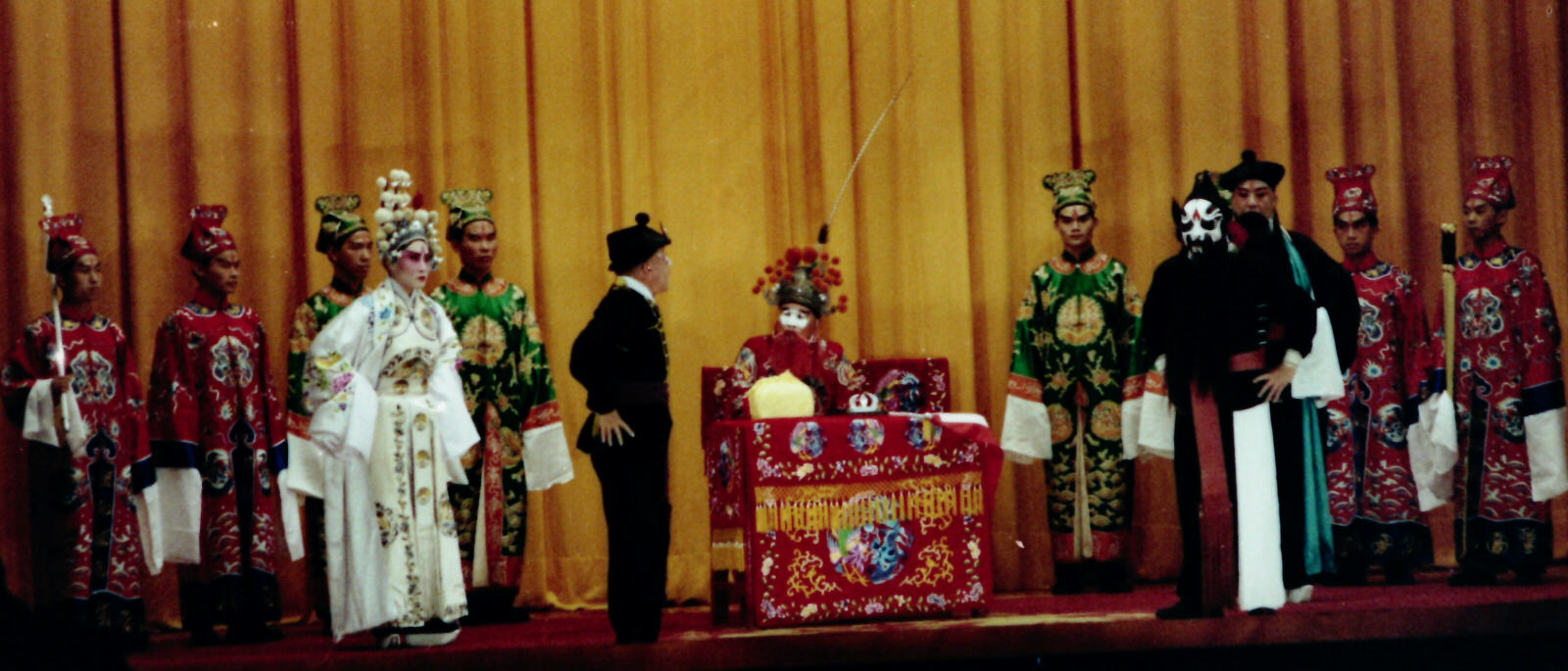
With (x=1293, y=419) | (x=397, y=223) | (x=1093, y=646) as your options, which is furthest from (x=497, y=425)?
(x=1293, y=419)

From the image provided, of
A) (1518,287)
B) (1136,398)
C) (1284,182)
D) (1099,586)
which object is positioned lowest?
(1099,586)

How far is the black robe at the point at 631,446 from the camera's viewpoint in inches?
185

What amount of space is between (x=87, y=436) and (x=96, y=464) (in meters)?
0.11

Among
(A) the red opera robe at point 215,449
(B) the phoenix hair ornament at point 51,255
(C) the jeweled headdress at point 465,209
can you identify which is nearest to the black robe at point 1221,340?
(C) the jeweled headdress at point 465,209

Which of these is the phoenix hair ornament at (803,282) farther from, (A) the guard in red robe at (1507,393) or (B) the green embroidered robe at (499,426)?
(A) the guard in red robe at (1507,393)

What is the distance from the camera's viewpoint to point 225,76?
6.62 meters

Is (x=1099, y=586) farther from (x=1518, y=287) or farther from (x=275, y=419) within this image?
(x=275, y=419)

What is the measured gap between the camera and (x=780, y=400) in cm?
510

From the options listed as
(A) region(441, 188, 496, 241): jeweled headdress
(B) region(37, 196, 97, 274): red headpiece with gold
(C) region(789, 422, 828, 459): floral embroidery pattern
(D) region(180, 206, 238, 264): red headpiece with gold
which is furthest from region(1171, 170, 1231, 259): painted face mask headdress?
(B) region(37, 196, 97, 274): red headpiece with gold

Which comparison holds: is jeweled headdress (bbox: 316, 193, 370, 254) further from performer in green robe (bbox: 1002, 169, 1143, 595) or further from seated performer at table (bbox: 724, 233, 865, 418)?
performer in green robe (bbox: 1002, 169, 1143, 595)

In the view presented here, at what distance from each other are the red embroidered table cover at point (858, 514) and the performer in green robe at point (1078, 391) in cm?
110

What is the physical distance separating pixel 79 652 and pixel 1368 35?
6289 millimetres

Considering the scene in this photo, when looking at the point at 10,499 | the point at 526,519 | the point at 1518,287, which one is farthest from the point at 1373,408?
the point at 10,499

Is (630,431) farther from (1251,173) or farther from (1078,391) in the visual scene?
(1251,173)
